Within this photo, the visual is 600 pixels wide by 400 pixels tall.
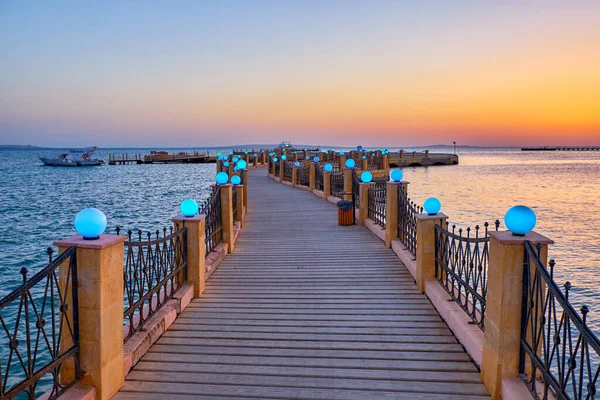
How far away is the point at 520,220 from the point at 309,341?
116 inches

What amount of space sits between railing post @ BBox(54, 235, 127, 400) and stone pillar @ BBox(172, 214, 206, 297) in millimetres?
2660

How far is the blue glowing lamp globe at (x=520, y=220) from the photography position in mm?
3924

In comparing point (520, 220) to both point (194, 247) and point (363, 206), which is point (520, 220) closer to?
point (194, 247)

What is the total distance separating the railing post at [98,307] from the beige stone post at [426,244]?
15.4ft

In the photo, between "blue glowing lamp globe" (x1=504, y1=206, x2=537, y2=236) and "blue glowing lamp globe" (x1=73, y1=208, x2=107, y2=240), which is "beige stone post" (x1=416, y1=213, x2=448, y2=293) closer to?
"blue glowing lamp globe" (x1=504, y1=206, x2=537, y2=236)

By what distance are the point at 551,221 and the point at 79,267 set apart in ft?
88.1

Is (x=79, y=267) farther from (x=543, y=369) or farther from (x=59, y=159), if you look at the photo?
(x=59, y=159)

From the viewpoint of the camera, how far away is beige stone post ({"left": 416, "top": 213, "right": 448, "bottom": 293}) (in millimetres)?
7027

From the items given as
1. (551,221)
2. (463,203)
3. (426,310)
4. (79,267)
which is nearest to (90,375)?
(79,267)

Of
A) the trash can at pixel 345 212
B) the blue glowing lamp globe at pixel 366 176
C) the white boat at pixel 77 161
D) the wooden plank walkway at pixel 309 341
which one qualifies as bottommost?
the wooden plank walkway at pixel 309 341

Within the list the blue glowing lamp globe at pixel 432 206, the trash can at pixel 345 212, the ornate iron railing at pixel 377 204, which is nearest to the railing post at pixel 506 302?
the blue glowing lamp globe at pixel 432 206

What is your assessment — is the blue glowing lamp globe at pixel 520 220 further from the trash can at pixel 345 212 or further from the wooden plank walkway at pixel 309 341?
the trash can at pixel 345 212

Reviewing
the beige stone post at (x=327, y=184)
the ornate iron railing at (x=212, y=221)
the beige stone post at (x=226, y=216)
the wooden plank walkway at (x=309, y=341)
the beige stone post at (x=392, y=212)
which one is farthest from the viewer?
the beige stone post at (x=327, y=184)

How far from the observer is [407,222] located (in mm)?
8969
